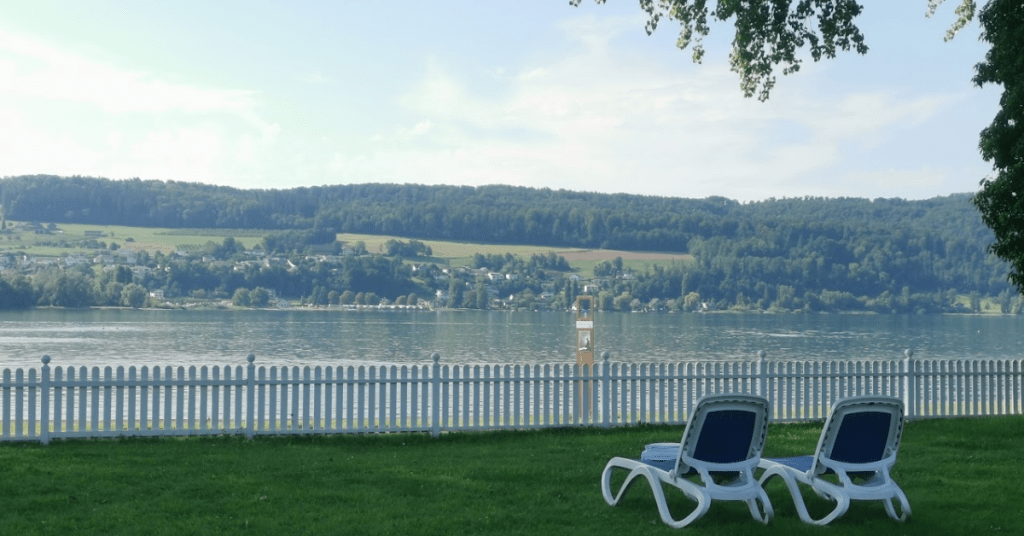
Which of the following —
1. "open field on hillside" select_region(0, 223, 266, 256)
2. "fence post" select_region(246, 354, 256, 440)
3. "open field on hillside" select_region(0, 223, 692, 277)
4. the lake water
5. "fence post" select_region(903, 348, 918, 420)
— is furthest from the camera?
"open field on hillside" select_region(0, 223, 692, 277)

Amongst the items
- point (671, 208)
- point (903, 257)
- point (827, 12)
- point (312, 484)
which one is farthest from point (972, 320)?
point (312, 484)

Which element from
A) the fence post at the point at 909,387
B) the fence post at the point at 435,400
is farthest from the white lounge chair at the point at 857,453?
the fence post at the point at 909,387

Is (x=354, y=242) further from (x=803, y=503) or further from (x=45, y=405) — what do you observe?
(x=803, y=503)

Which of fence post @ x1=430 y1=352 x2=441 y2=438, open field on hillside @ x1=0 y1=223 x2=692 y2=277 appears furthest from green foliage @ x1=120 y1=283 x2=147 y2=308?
fence post @ x1=430 y1=352 x2=441 y2=438

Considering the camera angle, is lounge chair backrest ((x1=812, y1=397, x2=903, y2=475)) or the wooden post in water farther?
the wooden post in water

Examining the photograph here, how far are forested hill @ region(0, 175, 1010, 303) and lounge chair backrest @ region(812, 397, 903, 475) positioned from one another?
12938 cm

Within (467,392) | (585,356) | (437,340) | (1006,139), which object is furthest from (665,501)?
(437,340)

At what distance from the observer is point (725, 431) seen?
757 centimetres

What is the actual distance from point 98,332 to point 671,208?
97596 mm

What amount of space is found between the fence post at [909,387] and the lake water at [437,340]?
2253 centimetres

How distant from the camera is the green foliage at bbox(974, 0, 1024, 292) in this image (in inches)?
532

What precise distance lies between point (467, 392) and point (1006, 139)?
26.6ft

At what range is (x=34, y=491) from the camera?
8.98 m

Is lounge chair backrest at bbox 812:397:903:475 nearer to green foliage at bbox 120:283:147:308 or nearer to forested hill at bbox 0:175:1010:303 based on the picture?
green foliage at bbox 120:283:147:308
